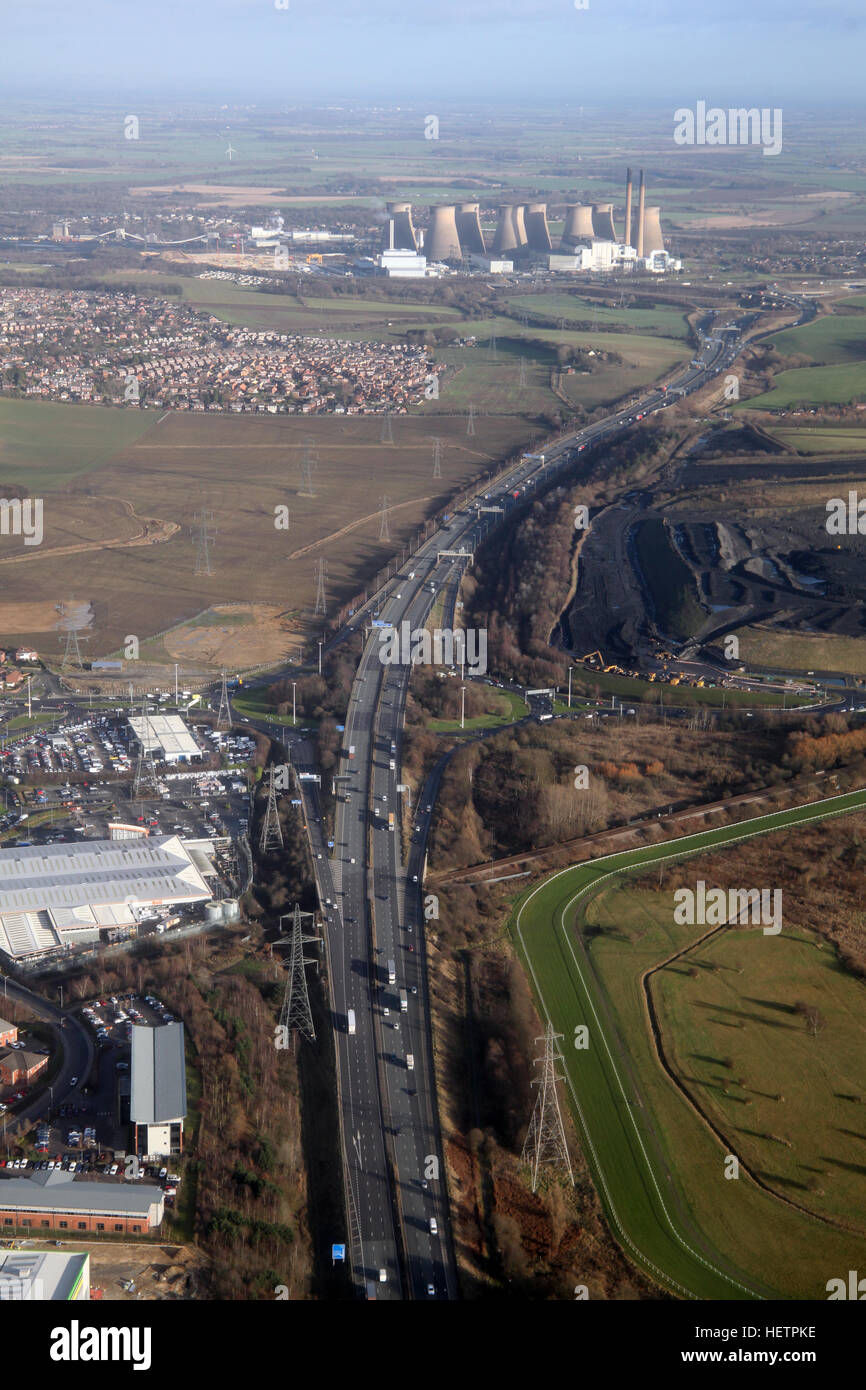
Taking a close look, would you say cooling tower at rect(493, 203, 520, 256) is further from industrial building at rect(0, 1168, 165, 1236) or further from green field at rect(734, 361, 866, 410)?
industrial building at rect(0, 1168, 165, 1236)

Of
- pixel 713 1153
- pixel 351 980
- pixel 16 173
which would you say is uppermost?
pixel 16 173

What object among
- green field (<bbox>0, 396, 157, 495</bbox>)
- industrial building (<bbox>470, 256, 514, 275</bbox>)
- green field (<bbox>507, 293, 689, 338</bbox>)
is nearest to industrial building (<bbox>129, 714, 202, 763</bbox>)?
green field (<bbox>0, 396, 157, 495</bbox>)

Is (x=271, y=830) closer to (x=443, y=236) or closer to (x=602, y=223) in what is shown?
(x=443, y=236)

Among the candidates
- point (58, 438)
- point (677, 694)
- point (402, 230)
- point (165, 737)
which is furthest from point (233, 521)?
point (402, 230)

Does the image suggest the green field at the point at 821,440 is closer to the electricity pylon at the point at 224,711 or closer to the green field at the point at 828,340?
the green field at the point at 828,340
